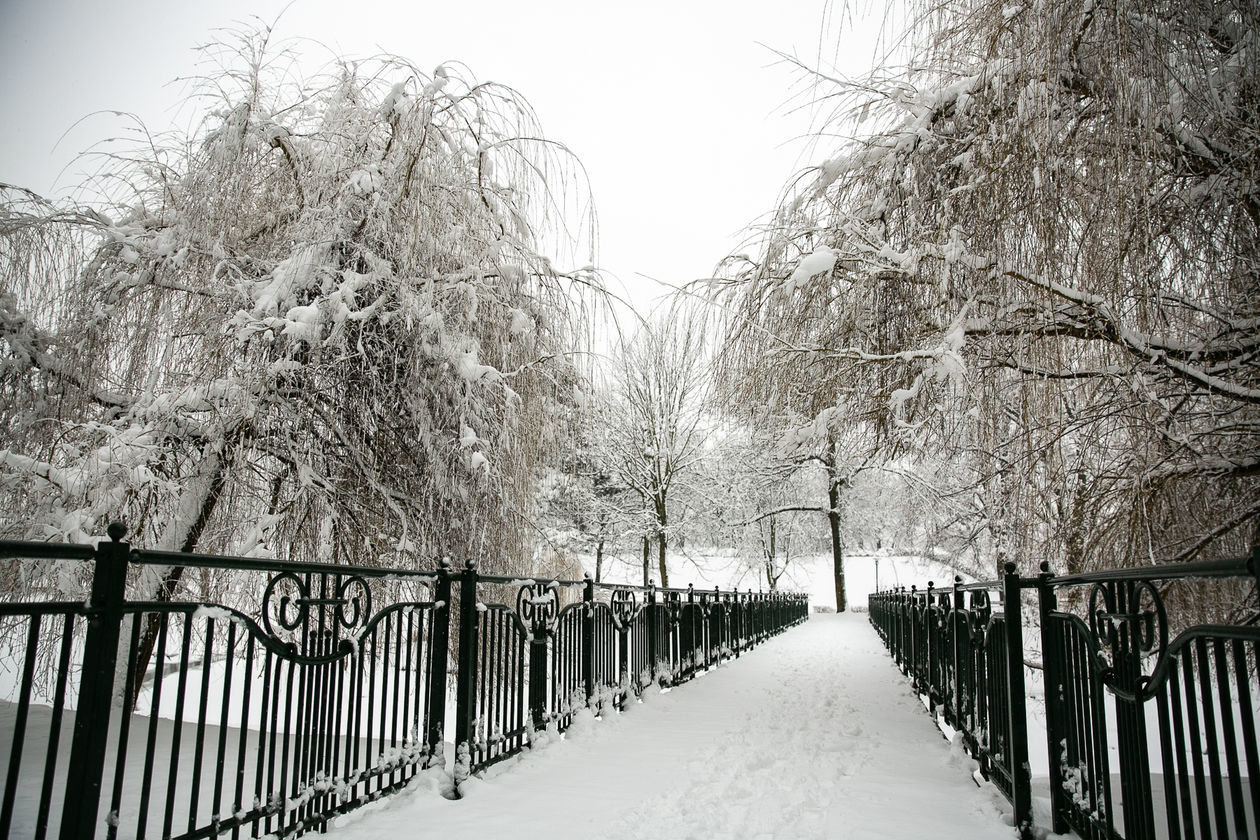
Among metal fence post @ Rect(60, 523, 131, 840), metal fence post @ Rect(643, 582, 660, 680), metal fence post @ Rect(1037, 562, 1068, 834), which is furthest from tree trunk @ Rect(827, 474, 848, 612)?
metal fence post @ Rect(60, 523, 131, 840)

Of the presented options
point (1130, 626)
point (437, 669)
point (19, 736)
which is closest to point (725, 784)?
point (437, 669)

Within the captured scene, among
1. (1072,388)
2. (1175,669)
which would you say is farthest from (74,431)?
(1072,388)

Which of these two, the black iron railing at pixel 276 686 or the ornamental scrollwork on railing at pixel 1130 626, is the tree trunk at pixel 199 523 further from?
the ornamental scrollwork on railing at pixel 1130 626

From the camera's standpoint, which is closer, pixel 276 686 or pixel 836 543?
pixel 276 686

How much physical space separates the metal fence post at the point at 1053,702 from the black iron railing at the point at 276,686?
2906 millimetres

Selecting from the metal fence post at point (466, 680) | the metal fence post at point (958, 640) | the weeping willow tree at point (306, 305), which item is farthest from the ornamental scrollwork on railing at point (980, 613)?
the weeping willow tree at point (306, 305)

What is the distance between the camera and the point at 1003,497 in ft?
24.2

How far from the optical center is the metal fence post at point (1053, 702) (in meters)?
3.30

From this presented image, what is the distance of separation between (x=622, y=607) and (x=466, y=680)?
2.73m

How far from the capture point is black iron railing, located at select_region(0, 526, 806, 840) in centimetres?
214

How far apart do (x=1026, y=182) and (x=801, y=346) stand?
1580 mm

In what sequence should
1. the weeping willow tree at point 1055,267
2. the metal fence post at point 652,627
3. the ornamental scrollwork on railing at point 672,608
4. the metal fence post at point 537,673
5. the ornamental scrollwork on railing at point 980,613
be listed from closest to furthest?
the weeping willow tree at point 1055,267 < the ornamental scrollwork on railing at point 980,613 < the metal fence post at point 537,673 < the metal fence post at point 652,627 < the ornamental scrollwork on railing at point 672,608

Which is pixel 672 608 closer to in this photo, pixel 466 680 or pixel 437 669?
pixel 466 680

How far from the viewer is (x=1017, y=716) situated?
11.1 feet
